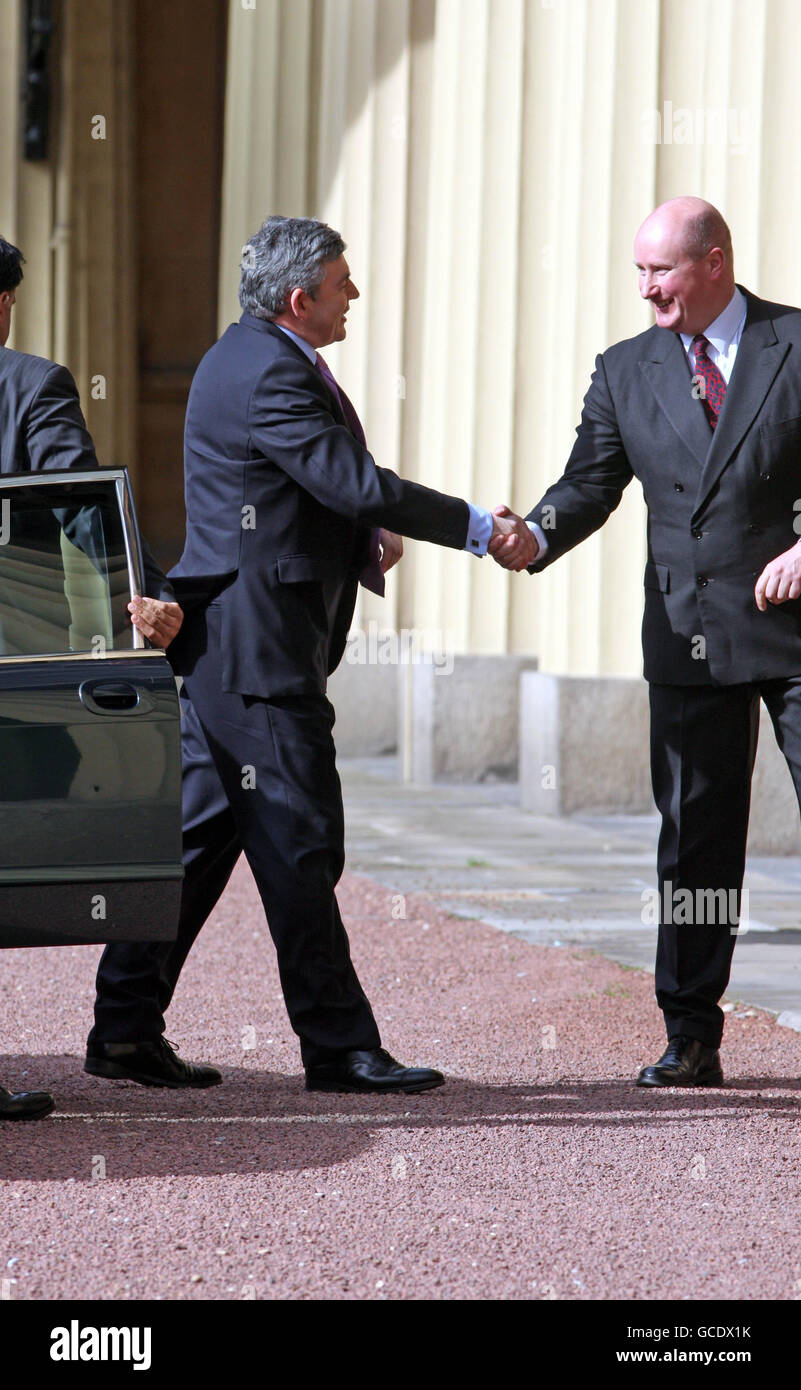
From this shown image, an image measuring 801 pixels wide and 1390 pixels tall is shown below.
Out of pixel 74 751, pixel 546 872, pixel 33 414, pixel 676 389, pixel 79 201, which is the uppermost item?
pixel 79 201

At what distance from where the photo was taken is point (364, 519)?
13.6 ft

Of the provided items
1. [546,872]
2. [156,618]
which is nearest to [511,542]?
[156,618]

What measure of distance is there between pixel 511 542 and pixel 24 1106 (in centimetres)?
166

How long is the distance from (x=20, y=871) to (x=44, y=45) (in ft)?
48.1

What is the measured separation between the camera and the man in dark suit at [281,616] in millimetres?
4211

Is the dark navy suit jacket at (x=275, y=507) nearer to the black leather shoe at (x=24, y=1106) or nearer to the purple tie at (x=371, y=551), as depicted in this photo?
the purple tie at (x=371, y=551)

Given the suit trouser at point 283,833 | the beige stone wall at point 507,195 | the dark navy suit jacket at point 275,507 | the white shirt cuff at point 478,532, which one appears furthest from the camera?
the beige stone wall at point 507,195

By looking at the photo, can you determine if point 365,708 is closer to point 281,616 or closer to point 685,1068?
point 685,1068

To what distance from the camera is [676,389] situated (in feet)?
14.6

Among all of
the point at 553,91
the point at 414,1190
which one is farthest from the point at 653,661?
the point at 553,91

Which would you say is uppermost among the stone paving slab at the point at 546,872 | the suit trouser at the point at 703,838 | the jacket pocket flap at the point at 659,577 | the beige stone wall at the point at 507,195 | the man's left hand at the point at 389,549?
the beige stone wall at the point at 507,195

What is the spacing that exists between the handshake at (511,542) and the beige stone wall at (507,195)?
4744mm

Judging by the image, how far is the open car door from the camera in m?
3.57

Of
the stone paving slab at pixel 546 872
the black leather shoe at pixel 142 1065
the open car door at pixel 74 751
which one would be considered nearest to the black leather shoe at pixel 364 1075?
the black leather shoe at pixel 142 1065
